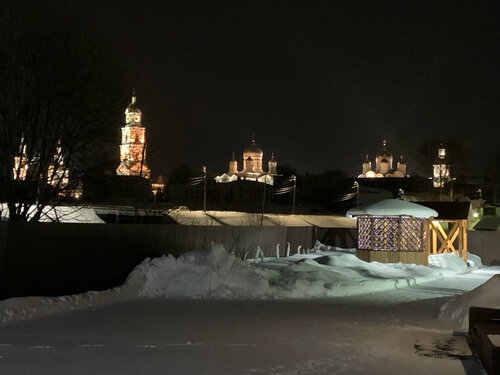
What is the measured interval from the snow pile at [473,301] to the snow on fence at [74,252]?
27.0ft

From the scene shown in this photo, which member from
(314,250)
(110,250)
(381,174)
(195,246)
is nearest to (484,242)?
(314,250)

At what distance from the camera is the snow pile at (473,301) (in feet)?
38.4

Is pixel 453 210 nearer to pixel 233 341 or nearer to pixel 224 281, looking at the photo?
pixel 224 281

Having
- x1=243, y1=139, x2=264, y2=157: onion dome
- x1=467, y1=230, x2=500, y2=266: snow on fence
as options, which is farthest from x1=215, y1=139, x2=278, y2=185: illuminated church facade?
x1=467, y1=230, x2=500, y2=266: snow on fence

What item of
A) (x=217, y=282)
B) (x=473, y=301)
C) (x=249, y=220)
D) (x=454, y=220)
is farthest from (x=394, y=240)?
(x=249, y=220)

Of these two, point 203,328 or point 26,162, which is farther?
point 26,162

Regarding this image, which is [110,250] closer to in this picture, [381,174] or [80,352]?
[80,352]

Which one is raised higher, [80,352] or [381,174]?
[381,174]

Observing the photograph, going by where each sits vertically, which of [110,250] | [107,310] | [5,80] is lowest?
[107,310]

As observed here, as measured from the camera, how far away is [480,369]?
845cm

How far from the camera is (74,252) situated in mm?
15305

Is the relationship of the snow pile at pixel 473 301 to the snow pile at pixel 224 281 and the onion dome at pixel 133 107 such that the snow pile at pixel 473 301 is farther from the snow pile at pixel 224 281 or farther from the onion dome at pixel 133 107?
the onion dome at pixel 133 107

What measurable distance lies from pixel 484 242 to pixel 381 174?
85.0 m

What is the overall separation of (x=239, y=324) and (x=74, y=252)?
5303 mm
